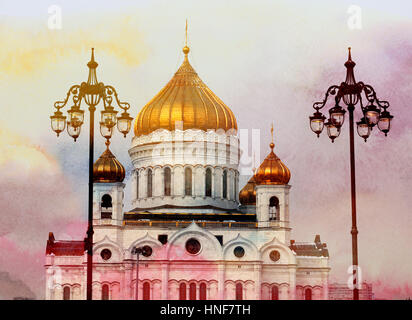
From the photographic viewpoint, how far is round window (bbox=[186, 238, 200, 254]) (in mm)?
64062

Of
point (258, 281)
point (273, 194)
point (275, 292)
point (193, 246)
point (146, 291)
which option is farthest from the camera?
point (273, 194)

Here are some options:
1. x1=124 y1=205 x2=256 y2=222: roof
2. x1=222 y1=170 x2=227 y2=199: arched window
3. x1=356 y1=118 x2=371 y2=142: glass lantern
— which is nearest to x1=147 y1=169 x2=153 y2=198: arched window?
x1=124 y1=205 x2=256 y2=222: roof

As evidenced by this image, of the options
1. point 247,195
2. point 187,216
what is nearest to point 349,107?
point 187,216

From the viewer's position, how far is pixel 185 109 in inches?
2704

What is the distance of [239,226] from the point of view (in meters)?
64.9

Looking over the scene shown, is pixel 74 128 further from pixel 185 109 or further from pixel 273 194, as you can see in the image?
pixel 185 109

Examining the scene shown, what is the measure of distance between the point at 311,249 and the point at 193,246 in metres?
6.98

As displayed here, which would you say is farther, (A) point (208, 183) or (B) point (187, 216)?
(A) point (208, 183)

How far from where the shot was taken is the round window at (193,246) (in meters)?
64.1

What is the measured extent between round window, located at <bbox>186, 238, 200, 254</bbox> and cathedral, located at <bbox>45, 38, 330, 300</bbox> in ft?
0.18

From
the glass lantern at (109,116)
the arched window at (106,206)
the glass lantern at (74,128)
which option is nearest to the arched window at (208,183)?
the arched window at (106,206)

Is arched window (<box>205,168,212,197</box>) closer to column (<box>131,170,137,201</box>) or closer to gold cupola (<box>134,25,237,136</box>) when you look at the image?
gold cupola (<box>134,25,237,136</box>)

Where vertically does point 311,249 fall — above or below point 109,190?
below

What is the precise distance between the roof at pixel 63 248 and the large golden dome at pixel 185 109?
28.8ft
